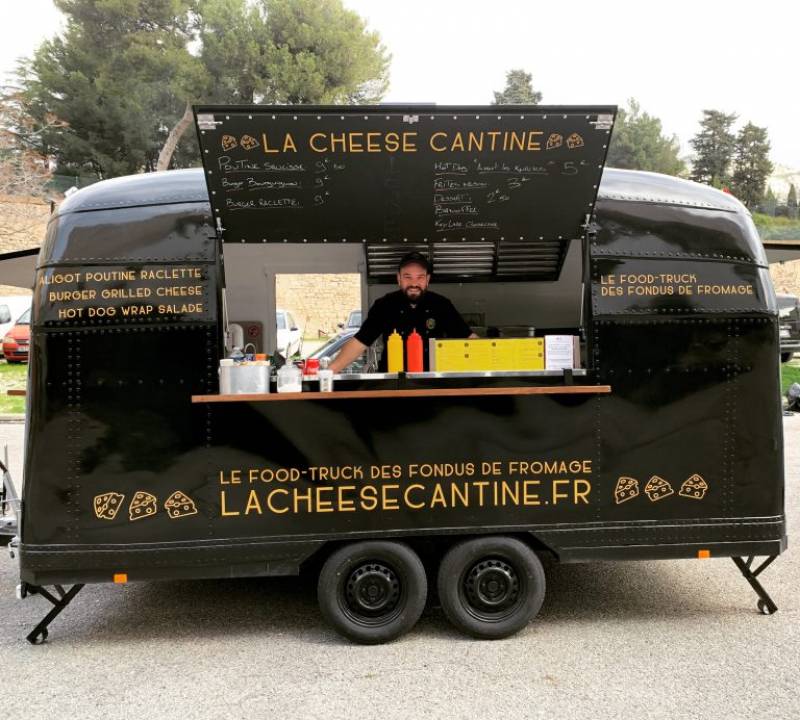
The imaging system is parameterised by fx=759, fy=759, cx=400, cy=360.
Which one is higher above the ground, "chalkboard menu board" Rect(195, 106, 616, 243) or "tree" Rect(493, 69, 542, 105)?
"tree" Rect(493, 69, 542, 105)

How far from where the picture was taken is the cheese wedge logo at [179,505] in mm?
3980

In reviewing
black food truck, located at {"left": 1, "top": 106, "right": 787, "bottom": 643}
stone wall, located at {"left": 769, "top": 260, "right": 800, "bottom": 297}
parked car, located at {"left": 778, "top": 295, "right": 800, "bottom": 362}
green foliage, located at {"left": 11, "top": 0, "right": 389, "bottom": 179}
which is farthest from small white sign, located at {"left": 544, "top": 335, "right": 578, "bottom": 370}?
stone wall, located at {"left": 769, "top": 260, "right": 800, "bottom": 297}

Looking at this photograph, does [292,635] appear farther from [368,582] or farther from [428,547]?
[428,547]

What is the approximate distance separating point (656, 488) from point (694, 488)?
0.22 meters

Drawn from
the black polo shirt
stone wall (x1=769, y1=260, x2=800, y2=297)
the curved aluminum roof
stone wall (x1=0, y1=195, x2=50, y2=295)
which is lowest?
the black polo shirt

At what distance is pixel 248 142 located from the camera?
12.3 feet

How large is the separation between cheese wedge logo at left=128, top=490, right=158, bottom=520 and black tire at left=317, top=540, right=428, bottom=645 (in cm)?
97

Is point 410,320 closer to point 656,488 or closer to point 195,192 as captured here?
point 195,192

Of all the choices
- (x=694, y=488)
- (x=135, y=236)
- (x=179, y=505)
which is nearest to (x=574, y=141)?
(x=694, y=488)

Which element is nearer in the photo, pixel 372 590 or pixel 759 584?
pixel 372 590

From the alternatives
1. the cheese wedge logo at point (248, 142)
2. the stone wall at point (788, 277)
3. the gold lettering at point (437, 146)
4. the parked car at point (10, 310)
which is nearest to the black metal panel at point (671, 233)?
the gold lettering at point (437, 146)

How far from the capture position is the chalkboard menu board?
12.3ft

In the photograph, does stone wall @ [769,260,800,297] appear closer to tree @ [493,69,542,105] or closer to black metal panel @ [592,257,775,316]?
tree @ [493,69,542,105]

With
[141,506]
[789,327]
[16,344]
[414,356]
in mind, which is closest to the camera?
[141,506]
